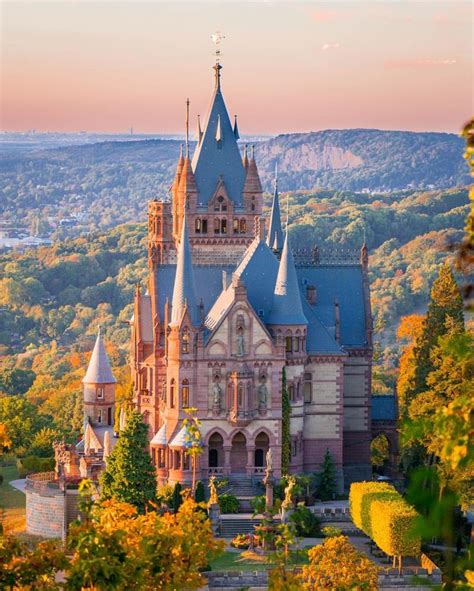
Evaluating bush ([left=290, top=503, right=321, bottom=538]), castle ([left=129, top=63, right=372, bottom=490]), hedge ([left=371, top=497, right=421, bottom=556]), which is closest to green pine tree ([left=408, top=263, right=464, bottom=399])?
castle ([left=129, top=63, right=372, bottom=490])

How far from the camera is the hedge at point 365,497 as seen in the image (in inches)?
3334

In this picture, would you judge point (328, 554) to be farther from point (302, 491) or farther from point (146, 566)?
point (146, 566)

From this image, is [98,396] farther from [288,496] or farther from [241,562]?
[241,562]

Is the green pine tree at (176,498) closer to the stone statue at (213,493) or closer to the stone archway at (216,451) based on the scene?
the stone statue at (213,493)

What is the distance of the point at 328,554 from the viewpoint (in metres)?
72.8

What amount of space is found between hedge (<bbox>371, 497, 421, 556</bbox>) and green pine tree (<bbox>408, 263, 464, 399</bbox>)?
35.6 ft

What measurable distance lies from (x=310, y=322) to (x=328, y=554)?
73.5ft

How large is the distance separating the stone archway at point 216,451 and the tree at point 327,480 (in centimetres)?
491

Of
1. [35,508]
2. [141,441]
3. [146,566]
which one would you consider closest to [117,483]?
[141,441]

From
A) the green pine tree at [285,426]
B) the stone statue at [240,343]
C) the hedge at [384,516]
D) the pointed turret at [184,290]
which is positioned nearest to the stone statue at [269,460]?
the green pine tree at [285,426]

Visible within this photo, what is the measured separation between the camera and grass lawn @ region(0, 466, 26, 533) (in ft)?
295

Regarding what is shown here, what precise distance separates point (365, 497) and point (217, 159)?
71.7ft

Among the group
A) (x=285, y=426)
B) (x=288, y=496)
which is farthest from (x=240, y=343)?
(x=288, y=496)

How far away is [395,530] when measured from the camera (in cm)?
8094
